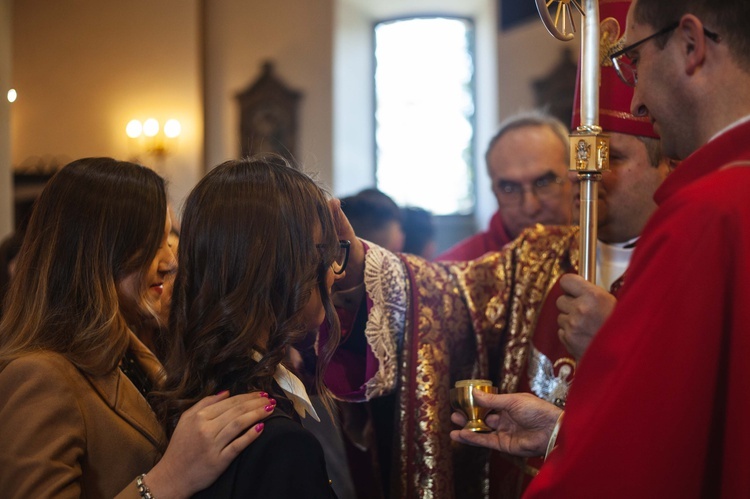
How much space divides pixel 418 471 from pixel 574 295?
74cm

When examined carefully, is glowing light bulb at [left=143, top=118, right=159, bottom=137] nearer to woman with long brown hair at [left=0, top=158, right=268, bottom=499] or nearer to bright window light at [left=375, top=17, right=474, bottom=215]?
bright window light at [left=375, top=17, right=474, bottom=215]

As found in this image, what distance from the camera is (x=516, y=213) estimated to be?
3.82 meters

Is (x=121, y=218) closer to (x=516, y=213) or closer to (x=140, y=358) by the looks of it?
(x=140, y=358)

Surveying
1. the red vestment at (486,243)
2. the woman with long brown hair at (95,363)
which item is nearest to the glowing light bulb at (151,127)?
the red vestment at (486,243)

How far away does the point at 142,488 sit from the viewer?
1.75 m

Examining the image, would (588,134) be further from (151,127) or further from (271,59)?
(151,127)

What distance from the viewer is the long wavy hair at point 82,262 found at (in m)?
1.94

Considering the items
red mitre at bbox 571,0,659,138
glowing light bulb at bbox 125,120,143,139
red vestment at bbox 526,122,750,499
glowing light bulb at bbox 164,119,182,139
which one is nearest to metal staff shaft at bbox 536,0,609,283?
red mitre at bbox 571,0,659,138

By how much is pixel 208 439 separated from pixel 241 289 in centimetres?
29

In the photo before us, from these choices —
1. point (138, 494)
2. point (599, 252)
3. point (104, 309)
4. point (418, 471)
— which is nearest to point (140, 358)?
point (104, 309)

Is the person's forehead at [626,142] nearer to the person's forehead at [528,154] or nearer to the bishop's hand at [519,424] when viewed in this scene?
the bishop's hand at [519,424]

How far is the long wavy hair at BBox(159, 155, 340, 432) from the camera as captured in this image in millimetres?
1718

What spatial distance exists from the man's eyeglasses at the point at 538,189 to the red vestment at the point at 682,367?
2538 mm

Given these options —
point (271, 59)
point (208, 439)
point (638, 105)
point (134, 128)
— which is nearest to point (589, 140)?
point (638, 105)
